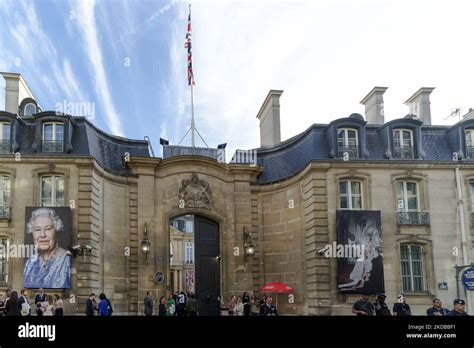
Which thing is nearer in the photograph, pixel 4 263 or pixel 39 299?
pixel 39 299

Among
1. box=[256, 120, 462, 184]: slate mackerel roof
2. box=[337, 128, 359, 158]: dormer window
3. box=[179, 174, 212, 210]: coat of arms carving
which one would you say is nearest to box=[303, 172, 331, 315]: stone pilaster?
box=[256, 120, 462, 184]: slate mackerel roof

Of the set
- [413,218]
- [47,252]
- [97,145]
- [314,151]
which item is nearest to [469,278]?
[413,218]

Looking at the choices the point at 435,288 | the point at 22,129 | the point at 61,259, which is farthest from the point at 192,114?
the point at 435,288

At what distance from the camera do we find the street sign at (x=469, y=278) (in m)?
19.7

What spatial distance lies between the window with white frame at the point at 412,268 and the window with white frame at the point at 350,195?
2593 mm

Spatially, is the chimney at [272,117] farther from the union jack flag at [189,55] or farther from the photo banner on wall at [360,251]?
the photo banner on wall at [360,251]

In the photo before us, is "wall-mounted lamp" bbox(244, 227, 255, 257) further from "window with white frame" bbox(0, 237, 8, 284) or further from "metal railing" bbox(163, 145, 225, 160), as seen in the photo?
"window with white frame" bbox(0, 237, 8, 284)

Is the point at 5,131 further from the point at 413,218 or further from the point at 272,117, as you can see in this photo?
the point at 413,218

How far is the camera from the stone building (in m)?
21.1

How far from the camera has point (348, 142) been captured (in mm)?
23766

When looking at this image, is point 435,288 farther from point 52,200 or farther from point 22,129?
point 22,129

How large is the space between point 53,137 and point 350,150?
1255 centimetres

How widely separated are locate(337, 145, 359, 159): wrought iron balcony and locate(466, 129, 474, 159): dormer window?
5.17m

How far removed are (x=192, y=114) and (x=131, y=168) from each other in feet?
13.1
